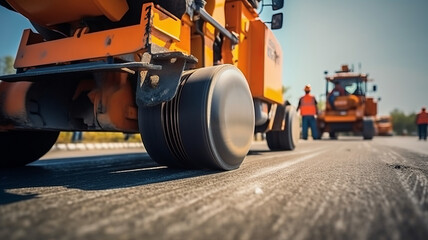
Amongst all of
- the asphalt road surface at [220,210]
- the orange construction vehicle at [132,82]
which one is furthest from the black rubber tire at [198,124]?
the asphalt road surface at [220,210]

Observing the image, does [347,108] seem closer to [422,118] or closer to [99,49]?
[422,118]

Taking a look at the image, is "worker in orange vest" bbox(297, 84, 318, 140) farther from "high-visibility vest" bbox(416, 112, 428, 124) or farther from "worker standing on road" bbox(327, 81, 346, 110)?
"high-visibility vest" bbox(416, 112, 428, 124)

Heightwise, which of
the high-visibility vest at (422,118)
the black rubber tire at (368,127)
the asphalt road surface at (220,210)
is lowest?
the asphalt road surface at (220,210)

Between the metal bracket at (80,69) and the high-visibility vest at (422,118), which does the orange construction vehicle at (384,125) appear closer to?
the high-visibility vest at (422,118)

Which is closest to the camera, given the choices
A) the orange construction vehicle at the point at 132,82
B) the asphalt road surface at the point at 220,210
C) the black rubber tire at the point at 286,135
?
the asphalt road surface at the point at 220,210

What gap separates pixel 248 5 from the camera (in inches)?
136

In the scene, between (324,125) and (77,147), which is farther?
(324,125)

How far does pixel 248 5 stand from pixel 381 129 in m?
20.6

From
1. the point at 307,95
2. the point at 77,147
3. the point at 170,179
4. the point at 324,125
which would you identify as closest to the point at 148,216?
the point at 170,179

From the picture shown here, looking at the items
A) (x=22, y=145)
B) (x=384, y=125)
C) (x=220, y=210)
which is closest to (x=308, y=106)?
(x=22, y=145)

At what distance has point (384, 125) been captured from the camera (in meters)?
20.5

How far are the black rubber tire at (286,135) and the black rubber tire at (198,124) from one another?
9.67ft

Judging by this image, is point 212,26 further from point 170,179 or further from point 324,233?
point 324,233

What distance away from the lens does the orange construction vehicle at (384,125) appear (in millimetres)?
20391
